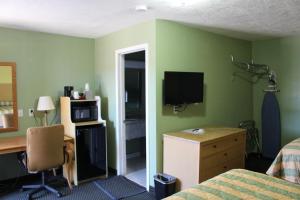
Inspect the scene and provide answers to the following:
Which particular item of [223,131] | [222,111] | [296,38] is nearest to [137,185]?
[223,131]

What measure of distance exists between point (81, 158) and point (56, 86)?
128cm

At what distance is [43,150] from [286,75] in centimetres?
417

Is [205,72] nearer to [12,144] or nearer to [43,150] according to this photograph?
[43,150]

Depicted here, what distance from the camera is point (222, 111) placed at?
165 inches

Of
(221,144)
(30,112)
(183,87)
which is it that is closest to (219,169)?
(221,144)

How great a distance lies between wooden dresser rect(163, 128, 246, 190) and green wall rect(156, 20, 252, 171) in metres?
0.20

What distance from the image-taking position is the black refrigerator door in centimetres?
369

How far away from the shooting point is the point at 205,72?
3.84 m

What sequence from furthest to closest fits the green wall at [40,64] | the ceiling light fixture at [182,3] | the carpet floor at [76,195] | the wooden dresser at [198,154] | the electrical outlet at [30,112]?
1. the electrical outlet at [30,112]
2. the green wall at [40,64]
3. the carpet floor at [76,195]
4. the wooden dresser at [198,154]
5. the ceiling light fixture at [182,3]

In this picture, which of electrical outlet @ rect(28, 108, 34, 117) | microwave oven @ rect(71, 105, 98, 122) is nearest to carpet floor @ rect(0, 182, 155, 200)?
microwave oven @ rect(71, 105, 98, 122)

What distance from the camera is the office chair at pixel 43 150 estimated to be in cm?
308

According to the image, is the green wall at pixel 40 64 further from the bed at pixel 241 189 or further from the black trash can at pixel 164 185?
the bed at pixel 241 189

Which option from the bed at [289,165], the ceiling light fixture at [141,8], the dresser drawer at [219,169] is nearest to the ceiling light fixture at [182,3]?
the ceiling light fixture at [141,8]

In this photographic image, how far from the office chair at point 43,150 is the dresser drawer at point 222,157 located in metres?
1.88
